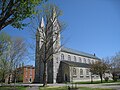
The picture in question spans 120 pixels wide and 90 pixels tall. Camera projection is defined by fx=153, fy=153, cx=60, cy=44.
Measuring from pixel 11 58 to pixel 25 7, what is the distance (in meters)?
27.6

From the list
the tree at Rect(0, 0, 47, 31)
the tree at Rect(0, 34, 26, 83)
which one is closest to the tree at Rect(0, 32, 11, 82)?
the tree at Rect(0, 34, 26, 83)

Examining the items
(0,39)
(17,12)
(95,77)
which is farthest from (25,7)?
(95,77)

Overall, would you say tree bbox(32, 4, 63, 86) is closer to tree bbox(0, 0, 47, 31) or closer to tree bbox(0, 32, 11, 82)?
tree bbox(0, 32, 11, 82)

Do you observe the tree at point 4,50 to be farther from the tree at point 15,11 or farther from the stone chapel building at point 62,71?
the tree at point 15,11

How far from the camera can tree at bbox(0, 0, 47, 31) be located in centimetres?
1331

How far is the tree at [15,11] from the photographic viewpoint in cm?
1331

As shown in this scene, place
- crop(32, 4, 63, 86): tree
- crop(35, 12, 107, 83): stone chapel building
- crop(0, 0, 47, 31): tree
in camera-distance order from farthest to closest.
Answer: crop(35, 12, 107, 83): stone chapel building → crop(32, 4, 63, 86): tree → crop(0, 0, 47, 31): tree

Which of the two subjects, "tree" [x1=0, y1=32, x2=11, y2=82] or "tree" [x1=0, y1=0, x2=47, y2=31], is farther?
"tree" [x1=0, y1=32, x2=11, y2=82]

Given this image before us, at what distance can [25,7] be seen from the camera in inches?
561

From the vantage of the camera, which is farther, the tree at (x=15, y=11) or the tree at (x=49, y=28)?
the tree at (x=49, y=28)

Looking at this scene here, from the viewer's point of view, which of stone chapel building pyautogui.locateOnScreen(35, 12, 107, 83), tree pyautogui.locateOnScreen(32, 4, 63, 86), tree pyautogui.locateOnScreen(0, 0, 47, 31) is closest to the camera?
tree pyautogui.locateOnScreen(0, 0, 47, 31)

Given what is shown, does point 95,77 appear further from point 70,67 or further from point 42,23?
point 42,23

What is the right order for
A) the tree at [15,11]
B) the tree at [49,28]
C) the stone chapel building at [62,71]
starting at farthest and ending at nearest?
the stone chapel building at [62,71] → the tree at [49,28] → the tree at [15,11]

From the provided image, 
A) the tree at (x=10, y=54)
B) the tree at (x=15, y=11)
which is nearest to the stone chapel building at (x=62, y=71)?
the tree at (x=10, y=54)
